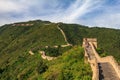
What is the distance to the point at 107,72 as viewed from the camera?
4591cm

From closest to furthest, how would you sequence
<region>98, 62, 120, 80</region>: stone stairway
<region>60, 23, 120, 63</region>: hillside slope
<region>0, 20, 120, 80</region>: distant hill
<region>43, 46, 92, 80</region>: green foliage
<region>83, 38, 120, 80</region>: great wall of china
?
<region>83, 38, 120, 80</region>: great wall of china < <region>98, 62, 120, 80</region>: stone stairway < <region>43, 46, 92, 80</region>: green foliage < <region>0, 20, 120, 80</region>: distant hill < <region>60, 23, 120, 63</region>: hillside slope

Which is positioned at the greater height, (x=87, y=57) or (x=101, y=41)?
(x=87, y=57)

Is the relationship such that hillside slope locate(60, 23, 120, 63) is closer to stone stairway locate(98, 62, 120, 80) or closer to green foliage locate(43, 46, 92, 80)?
green foliage locate(43, 46, 92, 80)

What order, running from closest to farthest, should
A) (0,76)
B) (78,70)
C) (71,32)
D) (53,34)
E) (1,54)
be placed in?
(78,70)
(0,76)
(53,34)
(1,54)
(71,32)

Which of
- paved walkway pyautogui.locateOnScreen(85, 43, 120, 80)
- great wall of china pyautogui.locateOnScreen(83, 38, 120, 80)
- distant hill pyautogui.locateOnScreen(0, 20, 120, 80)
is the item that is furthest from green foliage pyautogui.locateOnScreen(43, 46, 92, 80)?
paved walkway pyautogui.locateOnScreen(85, 43, 120, 80)

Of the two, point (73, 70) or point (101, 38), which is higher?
point (73, 70)

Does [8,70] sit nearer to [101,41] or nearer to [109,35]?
[101,41]

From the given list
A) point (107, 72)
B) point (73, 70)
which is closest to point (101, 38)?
point (73, 70)

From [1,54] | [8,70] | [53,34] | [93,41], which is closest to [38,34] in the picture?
[53,34]

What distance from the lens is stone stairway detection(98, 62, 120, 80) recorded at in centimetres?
4203

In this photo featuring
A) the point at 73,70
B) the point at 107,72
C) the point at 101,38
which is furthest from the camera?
the point at 101,38

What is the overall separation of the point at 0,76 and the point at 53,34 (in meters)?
65.3

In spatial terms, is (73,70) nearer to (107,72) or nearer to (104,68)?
(104,68)

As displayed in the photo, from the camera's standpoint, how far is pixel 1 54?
575 feet
